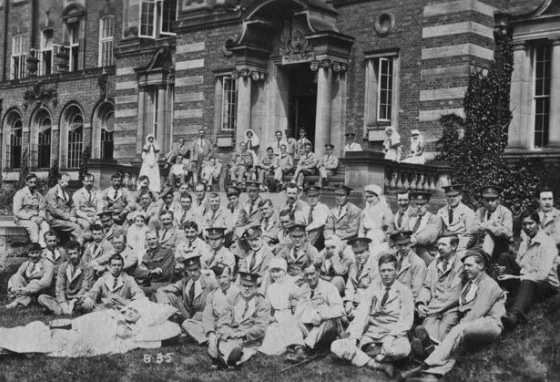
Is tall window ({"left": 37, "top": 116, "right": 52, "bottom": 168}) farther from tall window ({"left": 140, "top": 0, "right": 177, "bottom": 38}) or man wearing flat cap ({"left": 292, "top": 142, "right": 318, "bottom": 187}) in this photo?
man wearing flat cap ({"left": 292, "top": 142, "right": 318, "bottom": 187})

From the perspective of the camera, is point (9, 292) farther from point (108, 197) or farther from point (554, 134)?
point (554, 134)

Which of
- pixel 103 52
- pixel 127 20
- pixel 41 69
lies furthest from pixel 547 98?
pixel 41 69

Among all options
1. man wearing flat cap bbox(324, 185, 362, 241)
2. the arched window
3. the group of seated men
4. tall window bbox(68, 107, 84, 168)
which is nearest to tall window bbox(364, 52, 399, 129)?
the group of seated men

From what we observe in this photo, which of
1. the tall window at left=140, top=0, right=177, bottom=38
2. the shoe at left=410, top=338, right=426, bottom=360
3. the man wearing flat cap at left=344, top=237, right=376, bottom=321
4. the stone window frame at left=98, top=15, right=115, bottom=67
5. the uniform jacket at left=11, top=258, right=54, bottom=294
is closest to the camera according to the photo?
the shoe at left=410, top=338, right=426, bottom=360

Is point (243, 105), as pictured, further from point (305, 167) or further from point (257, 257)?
point (257, 257)

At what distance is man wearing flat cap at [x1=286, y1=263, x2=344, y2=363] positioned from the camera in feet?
36.8

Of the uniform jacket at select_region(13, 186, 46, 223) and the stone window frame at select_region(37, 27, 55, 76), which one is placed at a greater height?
the stone window frame at select_region(37, 27, 55, 76)

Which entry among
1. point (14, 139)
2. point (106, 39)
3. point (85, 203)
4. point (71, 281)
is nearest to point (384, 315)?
point (71, 281)

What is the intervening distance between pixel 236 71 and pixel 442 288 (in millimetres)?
15725

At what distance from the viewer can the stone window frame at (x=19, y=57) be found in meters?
41.1

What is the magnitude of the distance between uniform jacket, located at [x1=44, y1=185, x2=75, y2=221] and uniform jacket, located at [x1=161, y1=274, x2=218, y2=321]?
6.43 metres

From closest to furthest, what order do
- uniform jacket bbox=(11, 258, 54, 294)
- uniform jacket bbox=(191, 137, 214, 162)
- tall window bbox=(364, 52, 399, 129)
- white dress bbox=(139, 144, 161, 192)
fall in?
uniform jacket bbox=(11, 258, 54, 294), tall window bbox=(364, 52, 399, 129), uniform jacket bbox=(191, 137, 214, 162), white dress bbox=(139, 144, 161, 192)

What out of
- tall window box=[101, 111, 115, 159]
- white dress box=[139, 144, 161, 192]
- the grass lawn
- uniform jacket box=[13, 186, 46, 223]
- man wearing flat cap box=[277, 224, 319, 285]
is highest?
tall window box=[101, 111, 115, 159]

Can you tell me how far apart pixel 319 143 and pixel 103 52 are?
1687 cm
